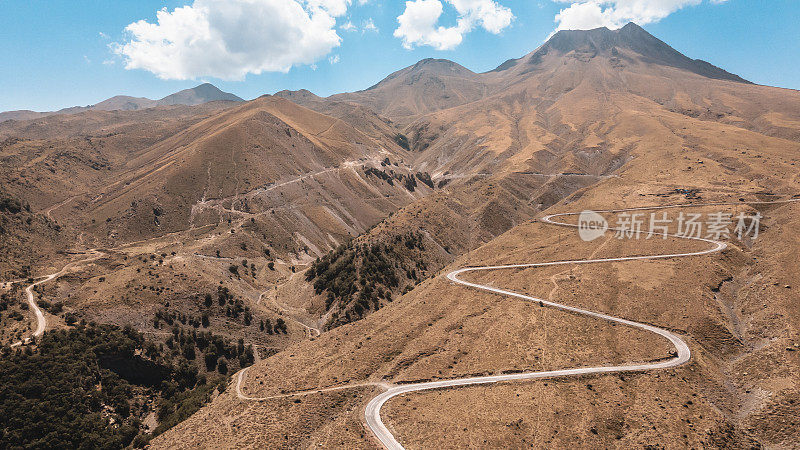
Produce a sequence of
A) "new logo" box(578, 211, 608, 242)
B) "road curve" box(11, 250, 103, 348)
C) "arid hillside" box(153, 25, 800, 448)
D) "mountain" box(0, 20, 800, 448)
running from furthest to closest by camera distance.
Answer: "new logo" box(578, 211, 608, 242) → "road curve" box(11, 250, 103, 348) → "mountain" box(0, 20, 800, 448) → "arid hillside" box(153, 25, 800, 448)

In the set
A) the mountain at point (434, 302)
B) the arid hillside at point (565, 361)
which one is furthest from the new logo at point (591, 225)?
the mountain at point (434, 302)

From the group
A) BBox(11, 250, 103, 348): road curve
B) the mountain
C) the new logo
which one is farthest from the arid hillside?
BBox(11, 250, 103, 348): road curve

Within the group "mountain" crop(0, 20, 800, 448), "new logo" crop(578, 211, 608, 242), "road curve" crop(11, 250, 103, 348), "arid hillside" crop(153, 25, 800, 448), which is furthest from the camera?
"new logo" crop(578, 211, 608, 242)

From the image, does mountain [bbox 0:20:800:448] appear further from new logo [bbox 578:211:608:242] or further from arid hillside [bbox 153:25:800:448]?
new logo [bbox 578:211:608:242]

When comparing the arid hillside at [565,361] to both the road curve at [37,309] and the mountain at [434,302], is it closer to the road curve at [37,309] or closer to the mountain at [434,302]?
the mountain at [434,302]

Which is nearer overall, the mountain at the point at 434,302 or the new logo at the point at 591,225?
the mountain at the point at 434,302

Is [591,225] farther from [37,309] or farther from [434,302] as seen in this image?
[37,309]

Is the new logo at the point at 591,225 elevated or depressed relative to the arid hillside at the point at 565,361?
elevated

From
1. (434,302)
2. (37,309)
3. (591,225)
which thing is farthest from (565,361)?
(37,309)

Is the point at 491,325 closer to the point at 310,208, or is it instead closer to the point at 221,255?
the point at 221,255

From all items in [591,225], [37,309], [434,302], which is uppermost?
[591,225]

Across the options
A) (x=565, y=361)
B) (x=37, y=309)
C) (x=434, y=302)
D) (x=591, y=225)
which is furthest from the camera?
(x=591, y=225)
